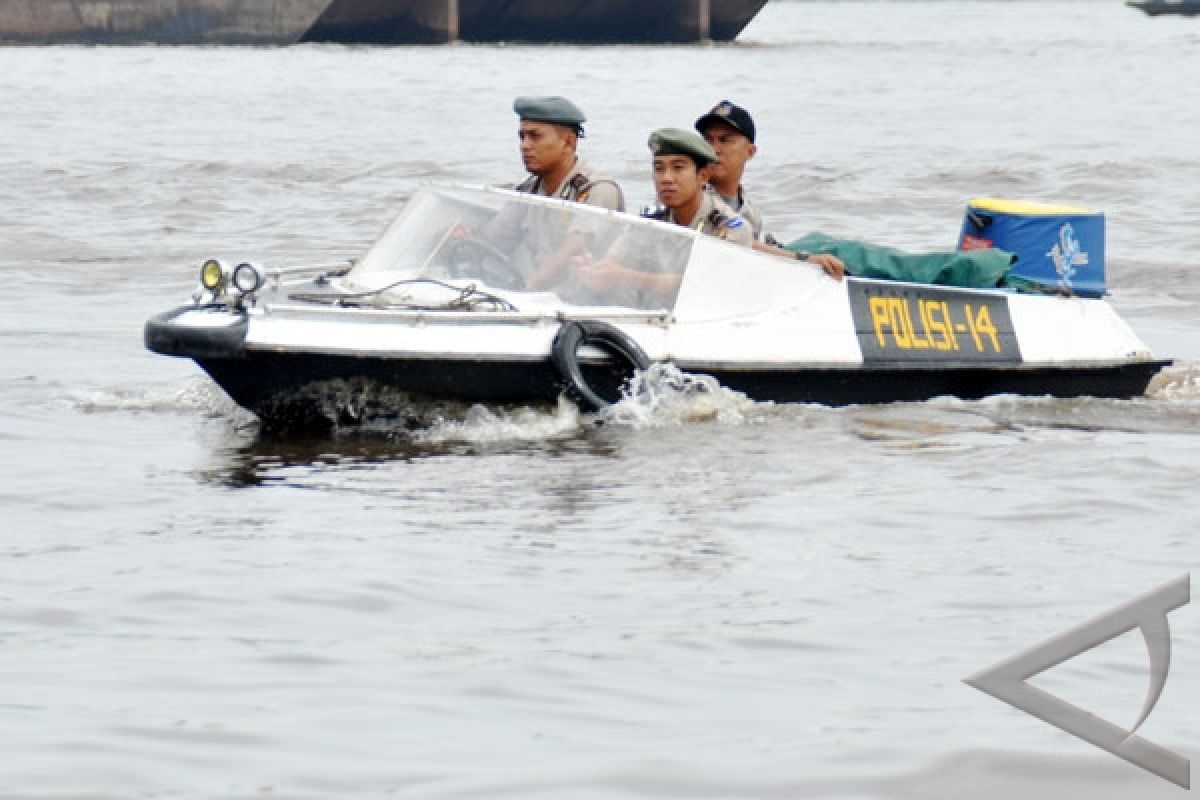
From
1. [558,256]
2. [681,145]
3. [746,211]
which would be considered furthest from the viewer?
[746,211]

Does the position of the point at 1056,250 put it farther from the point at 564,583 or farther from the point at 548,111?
the point at 564,583

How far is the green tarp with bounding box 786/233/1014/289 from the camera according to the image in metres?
10.5

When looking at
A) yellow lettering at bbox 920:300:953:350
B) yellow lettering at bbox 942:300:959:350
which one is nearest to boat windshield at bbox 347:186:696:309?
yellow lettering at bbox 920:300:953:350

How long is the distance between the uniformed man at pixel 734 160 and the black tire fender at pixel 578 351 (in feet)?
3.25

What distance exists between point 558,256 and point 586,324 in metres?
0.53

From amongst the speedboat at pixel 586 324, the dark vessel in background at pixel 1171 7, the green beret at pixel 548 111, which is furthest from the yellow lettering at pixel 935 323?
the dark vessel in background at pixel 1171 7

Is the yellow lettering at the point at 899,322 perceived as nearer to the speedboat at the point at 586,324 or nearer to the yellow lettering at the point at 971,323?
the speedboat at the point at 586,324

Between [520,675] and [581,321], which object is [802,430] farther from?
[520,675]

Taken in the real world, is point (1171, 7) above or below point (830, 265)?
above

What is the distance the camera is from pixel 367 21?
61.1 meters

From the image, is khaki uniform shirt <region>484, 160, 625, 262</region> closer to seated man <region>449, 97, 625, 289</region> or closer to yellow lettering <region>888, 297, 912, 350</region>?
seated man <region>449, 97, 625, 289</region>

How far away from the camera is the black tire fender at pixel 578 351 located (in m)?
9.11

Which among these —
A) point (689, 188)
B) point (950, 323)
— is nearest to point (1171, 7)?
point (950, 323)

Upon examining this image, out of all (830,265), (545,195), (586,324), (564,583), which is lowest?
(564,583)
